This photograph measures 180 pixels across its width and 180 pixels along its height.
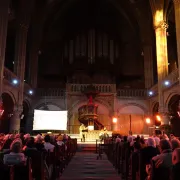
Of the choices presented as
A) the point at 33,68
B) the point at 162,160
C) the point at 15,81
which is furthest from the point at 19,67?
the point at 162,160

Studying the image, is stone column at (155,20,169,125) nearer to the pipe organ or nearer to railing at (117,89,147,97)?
railing at (117,89,147,97)

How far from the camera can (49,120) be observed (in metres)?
20.0

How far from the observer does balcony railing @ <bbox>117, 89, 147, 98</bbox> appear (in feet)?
77.4

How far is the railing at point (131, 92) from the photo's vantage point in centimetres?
2358

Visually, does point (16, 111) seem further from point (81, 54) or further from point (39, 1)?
point (39, 1)

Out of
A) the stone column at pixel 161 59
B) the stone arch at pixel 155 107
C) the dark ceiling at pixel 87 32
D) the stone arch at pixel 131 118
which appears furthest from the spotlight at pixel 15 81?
the stone arch at pixel 155 107

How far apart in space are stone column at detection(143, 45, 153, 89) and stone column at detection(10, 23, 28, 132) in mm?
12335

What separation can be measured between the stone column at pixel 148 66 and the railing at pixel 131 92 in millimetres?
760

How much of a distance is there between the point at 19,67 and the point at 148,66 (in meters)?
12.9

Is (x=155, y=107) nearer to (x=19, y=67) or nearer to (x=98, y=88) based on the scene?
(x=98, y=88)

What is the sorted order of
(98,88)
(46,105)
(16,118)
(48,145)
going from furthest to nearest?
(46,105) < (98,88) < (16,118) < (48,145)

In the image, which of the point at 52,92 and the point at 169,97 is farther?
the point at 52,92

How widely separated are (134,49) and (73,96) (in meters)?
9.67

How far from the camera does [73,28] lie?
2728 centimetres
